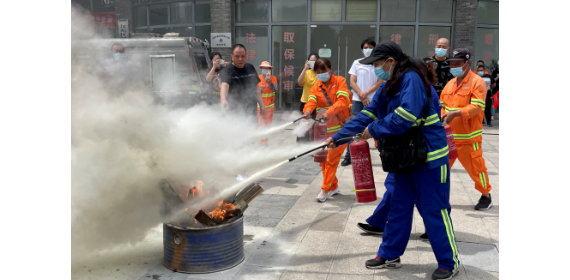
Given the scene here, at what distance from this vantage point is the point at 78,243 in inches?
147

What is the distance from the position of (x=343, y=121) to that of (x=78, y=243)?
358 centimetres

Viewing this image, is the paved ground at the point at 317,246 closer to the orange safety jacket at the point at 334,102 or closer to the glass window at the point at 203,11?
the orange safety jacket at the point at 334,102

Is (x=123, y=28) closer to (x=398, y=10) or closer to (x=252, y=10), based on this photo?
(x=252, y=10)

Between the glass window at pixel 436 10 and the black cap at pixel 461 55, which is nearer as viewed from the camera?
the black cap at pixel 461 55

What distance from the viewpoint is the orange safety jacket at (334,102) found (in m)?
5.79

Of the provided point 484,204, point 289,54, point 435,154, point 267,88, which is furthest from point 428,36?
point 435,154

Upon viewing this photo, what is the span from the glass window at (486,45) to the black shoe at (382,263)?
42.5ft

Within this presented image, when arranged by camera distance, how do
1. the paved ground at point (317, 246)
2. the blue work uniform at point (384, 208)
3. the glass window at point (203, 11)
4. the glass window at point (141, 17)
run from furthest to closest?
the glass window at point (141, 17) → the glass window at point (203, 11) → the blue work uniform at point (384, 208) → the paved ground at point (317, 246)

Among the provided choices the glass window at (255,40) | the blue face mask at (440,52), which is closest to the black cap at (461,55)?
the blue face mask at (440,52)

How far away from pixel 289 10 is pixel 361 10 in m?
2.49

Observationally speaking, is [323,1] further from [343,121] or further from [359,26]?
[343,121]

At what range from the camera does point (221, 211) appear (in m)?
3.78

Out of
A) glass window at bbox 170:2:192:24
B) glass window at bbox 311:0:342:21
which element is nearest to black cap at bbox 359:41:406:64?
glass window at bbox 311:0:342:21

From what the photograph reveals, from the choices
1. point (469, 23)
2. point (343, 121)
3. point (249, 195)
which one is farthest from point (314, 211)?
point (469, 23)
